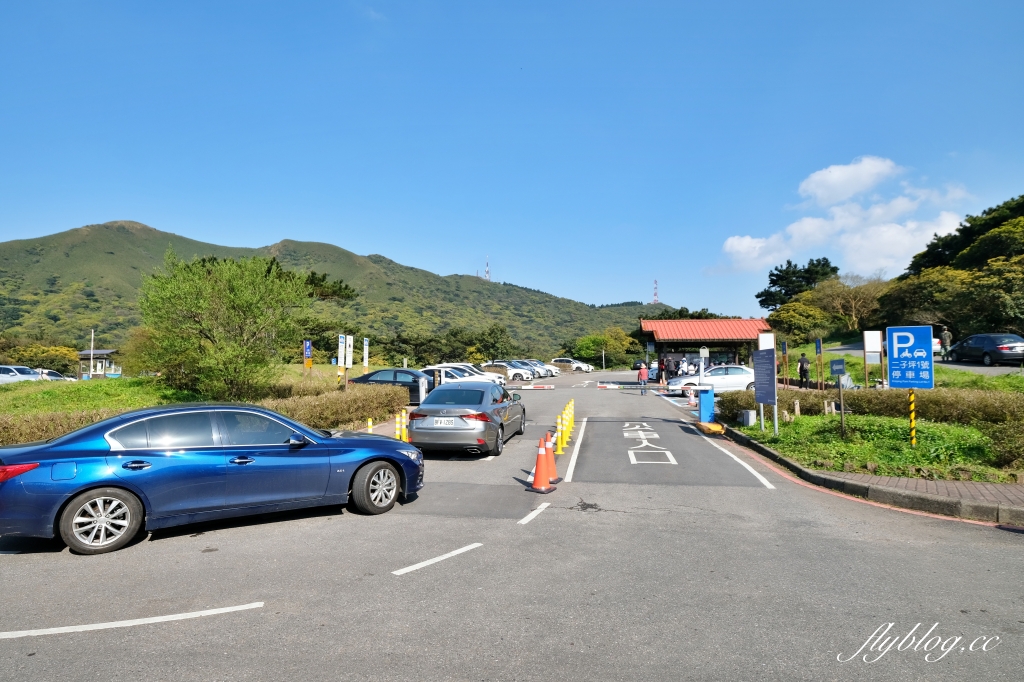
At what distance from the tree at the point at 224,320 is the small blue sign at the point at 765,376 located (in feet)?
44.9

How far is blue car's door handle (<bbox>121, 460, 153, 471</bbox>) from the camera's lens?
253 inches

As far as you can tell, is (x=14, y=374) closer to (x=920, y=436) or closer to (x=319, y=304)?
(x=920, y=436)

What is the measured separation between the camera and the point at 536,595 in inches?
195

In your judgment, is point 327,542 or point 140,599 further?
point 327,542

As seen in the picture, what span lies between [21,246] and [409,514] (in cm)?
20744

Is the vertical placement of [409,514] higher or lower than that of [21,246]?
lower

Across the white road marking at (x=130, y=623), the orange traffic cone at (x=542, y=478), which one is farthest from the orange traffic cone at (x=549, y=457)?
the white road marking at (x=130, y=623)

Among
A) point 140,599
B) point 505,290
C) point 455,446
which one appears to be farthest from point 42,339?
point 505,290

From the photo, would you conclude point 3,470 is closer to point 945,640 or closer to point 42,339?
point 945,640

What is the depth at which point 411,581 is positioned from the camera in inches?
208

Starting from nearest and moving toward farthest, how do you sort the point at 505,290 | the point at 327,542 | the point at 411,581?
the point at 411,581 < the point at 327,542 < the point at 505,290

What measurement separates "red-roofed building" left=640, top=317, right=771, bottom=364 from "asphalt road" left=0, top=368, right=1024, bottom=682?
3525 cm

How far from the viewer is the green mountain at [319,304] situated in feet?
339

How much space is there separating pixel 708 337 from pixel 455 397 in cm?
3325
